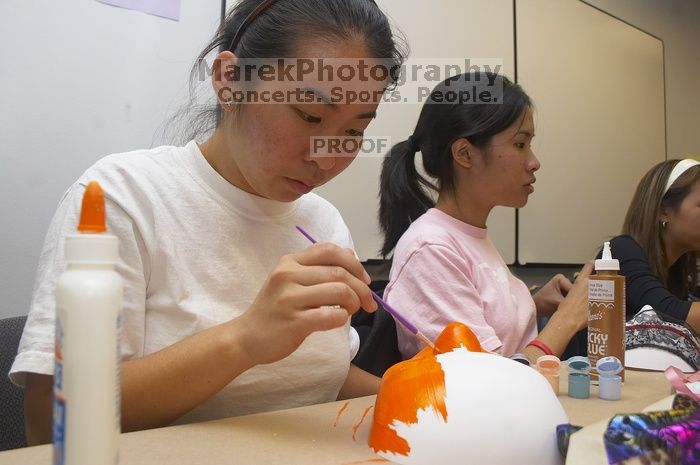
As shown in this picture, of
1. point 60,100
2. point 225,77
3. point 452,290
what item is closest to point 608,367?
point 452,290

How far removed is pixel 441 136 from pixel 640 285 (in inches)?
27.9

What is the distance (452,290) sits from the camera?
1086 millimetres

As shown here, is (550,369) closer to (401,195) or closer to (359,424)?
(359,424)

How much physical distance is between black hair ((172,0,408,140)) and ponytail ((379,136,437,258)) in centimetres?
55

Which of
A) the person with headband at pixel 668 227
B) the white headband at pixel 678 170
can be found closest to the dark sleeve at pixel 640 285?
the person with headband at pixel 668 227

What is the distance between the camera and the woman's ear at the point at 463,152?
1.29 metres

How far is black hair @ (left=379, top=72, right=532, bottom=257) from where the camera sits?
50.1 inches

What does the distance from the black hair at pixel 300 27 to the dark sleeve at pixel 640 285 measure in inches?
40.8

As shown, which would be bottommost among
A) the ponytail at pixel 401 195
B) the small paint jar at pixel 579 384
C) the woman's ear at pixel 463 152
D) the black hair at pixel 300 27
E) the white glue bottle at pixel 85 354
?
the small paint jar at pixel 579 384

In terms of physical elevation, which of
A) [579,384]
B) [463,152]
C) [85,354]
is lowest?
[579,384]

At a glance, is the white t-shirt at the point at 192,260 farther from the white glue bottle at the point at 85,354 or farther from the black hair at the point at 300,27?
the white glue bottle at the point at 85,354

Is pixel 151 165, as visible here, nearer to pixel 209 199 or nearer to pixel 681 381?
pixel 209 199

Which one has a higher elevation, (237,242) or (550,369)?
(237,242)

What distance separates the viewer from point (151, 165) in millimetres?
767
